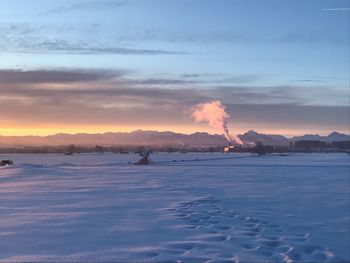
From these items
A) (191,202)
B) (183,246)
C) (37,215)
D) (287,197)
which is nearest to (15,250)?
(183,246)

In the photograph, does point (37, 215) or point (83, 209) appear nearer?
point (37, 215)

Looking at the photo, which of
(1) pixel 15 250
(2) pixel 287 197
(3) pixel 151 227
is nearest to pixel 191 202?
(2) pixel 287 197

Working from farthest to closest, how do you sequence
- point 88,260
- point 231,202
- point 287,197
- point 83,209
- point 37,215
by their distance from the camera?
point 287,197 → point 231,202 → point 83,209 → point 37,215 → point 88,260

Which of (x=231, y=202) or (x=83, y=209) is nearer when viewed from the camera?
(x=83, y=209)

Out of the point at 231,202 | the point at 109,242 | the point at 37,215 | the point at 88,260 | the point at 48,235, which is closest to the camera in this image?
the point at 88,260

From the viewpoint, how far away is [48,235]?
329 inches

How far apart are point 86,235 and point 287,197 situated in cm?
782

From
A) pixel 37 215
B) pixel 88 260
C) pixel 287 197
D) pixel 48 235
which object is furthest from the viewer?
pixel 287 197

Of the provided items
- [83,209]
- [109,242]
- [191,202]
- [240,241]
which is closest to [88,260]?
[109,242]

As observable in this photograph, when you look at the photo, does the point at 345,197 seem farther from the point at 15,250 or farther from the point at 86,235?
the point at 15,250

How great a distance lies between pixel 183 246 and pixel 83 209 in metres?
4.74

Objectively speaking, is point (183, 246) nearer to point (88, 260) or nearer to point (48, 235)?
point (88, 260)

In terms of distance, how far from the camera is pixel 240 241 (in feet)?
26.2

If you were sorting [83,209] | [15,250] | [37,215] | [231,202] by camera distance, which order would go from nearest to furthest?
1. [15,250]
2. [37,215]
3. [83,209]
4. [231,202]
